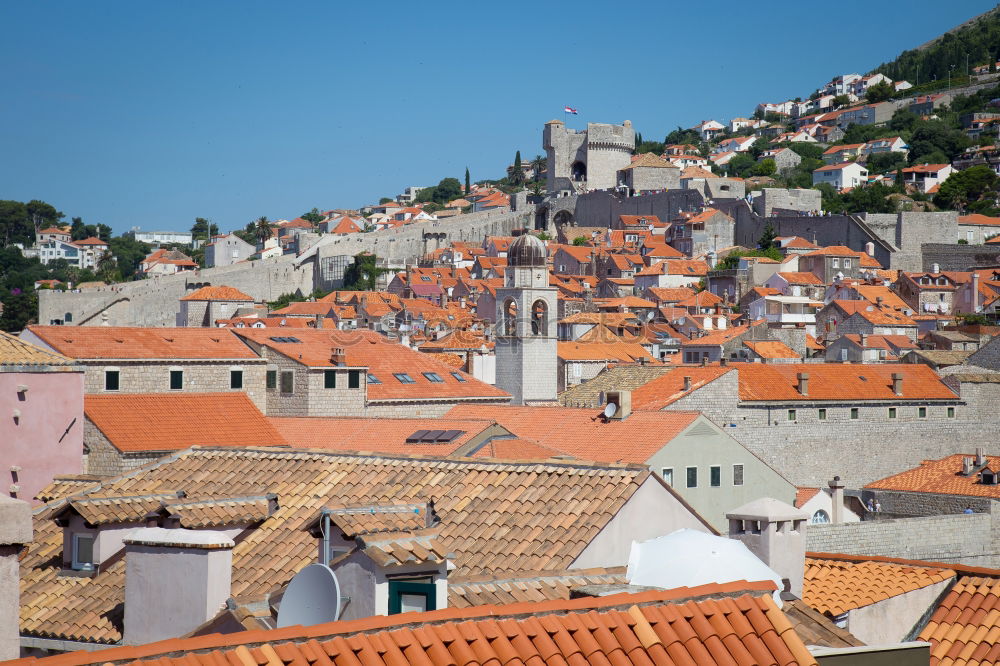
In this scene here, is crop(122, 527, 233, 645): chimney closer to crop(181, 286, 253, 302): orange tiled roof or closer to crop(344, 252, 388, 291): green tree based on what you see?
crop(181, 286, 253, 302): orange tiled roof

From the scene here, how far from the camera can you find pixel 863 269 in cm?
7819

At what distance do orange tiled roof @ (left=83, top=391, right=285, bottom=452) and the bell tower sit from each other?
475 inches

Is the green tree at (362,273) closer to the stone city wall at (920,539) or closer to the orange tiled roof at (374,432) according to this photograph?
the orange tiled roof at (374,432)

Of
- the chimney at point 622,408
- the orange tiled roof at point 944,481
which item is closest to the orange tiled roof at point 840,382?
the orange tiled roof at point 944,481

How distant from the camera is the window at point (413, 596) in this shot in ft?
22.6

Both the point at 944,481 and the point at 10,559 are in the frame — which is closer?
the point at 10,559

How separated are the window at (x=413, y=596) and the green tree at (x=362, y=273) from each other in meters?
87.2

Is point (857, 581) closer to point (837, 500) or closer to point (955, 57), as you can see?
point (837, 500)

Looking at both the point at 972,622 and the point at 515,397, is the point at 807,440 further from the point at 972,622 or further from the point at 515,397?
the point at 972,622

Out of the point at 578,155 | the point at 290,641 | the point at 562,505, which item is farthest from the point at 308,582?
the point at 578,155

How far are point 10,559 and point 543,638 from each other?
2.26 meters

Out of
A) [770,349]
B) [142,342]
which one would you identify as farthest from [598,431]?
[770,349]

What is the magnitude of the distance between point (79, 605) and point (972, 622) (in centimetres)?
645

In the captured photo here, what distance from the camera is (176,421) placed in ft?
73.3
